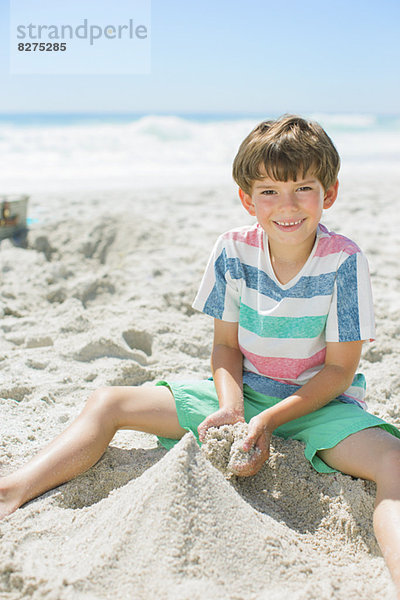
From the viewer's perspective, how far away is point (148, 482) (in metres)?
1.36

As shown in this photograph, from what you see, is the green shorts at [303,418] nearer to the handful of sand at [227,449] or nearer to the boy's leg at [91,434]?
the boy's leg at [91,434]

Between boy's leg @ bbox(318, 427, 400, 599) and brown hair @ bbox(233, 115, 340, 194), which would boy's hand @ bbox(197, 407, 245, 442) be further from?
brown hair @ bbox(233, 115, 340, 194)

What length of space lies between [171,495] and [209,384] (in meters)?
0.64

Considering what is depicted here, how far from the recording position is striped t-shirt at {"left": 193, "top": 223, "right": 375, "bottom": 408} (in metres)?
1.72

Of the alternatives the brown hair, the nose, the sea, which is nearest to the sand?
the nose

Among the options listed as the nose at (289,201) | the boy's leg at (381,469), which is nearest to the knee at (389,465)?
the boy's leg at (381,469)

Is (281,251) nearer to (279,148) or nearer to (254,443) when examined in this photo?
(279,148)

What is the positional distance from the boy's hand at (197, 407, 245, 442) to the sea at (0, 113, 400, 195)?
5.89 meters

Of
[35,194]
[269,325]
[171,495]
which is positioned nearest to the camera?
[171,495]

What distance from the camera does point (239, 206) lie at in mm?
5863

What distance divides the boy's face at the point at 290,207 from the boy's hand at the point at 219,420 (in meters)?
0.57

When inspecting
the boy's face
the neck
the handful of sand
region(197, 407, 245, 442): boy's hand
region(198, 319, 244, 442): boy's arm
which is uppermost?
the boy's face

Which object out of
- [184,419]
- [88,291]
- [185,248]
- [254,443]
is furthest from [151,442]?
[185,248]

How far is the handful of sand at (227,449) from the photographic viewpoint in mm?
1508
